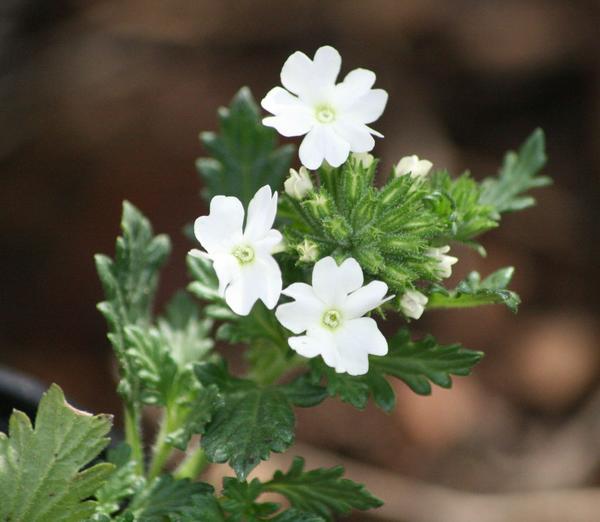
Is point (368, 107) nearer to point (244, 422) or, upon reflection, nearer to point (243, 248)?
point (243, 248)

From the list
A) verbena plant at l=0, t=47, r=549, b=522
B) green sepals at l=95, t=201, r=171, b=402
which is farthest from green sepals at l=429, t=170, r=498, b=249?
green sepals at l=95, t=201, r=171, b=402

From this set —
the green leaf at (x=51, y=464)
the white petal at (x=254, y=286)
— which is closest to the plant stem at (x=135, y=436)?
the green leaf at (x=51, y=464)

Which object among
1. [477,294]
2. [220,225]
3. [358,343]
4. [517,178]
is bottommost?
[358,343]

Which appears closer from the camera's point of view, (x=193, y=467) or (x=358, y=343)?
(x=358, y=343)

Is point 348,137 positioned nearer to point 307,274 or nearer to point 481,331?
point 307,274

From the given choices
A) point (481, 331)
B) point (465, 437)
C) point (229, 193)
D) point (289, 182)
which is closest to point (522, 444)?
point (465, 437)

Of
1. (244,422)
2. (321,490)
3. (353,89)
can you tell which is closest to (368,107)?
(353,89)
